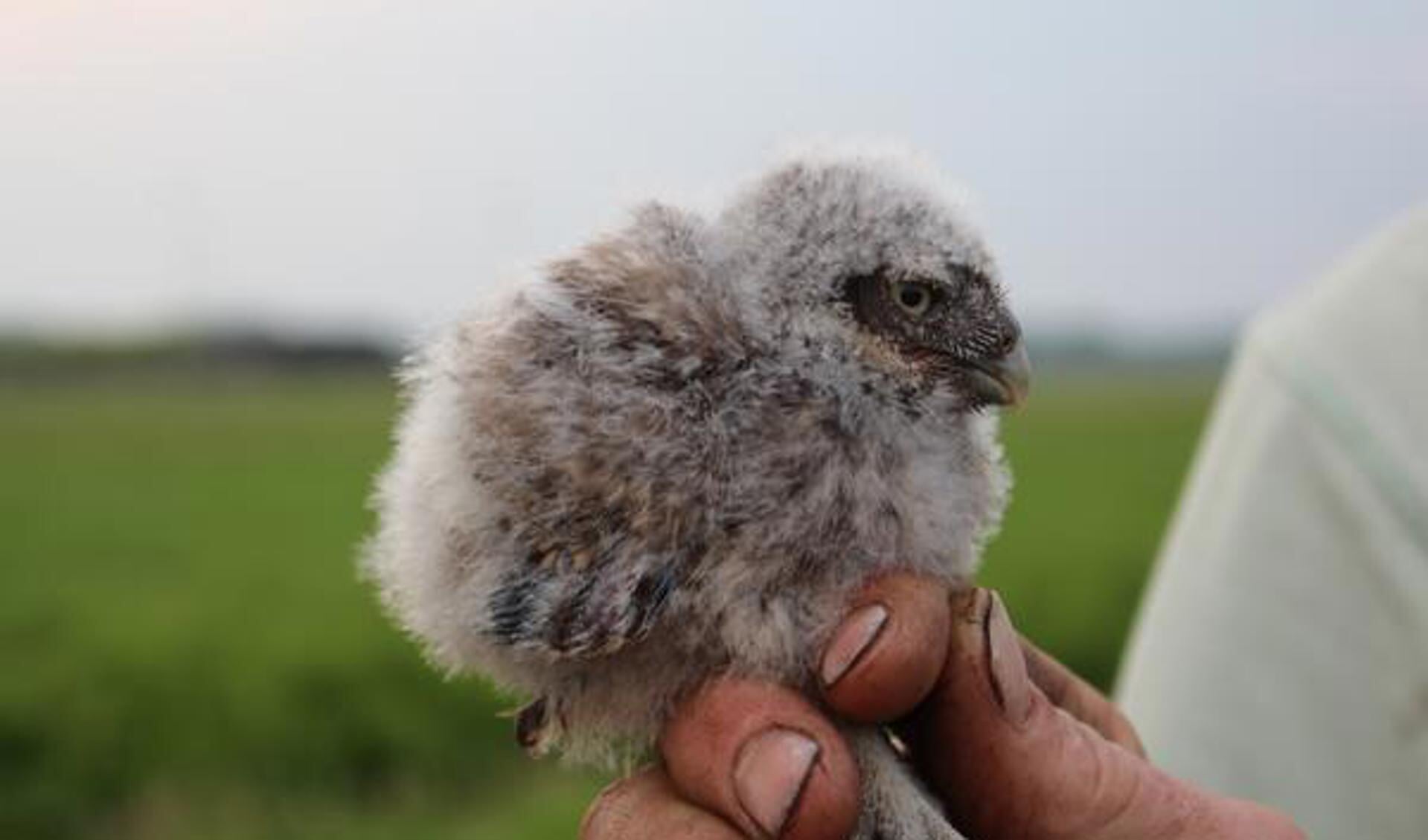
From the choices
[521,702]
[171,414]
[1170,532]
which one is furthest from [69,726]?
[171,414]

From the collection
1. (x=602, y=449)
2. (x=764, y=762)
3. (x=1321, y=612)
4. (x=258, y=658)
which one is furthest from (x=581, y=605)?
(x=258, y=658)

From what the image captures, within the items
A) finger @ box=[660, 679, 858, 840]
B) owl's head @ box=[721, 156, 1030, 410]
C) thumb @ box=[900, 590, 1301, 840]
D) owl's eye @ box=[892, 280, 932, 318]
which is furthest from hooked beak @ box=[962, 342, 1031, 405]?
finger @ box=[660, 679, 858, 840]

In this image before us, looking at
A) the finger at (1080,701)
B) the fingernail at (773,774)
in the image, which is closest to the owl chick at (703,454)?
the fingernail at (773,774)

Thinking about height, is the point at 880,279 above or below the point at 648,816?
above

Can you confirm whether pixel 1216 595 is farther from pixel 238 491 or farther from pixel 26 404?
pixel 26 404

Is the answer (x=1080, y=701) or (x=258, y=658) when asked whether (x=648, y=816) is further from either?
(x=258, y=658)

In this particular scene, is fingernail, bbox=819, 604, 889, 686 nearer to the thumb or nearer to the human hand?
the human hand
